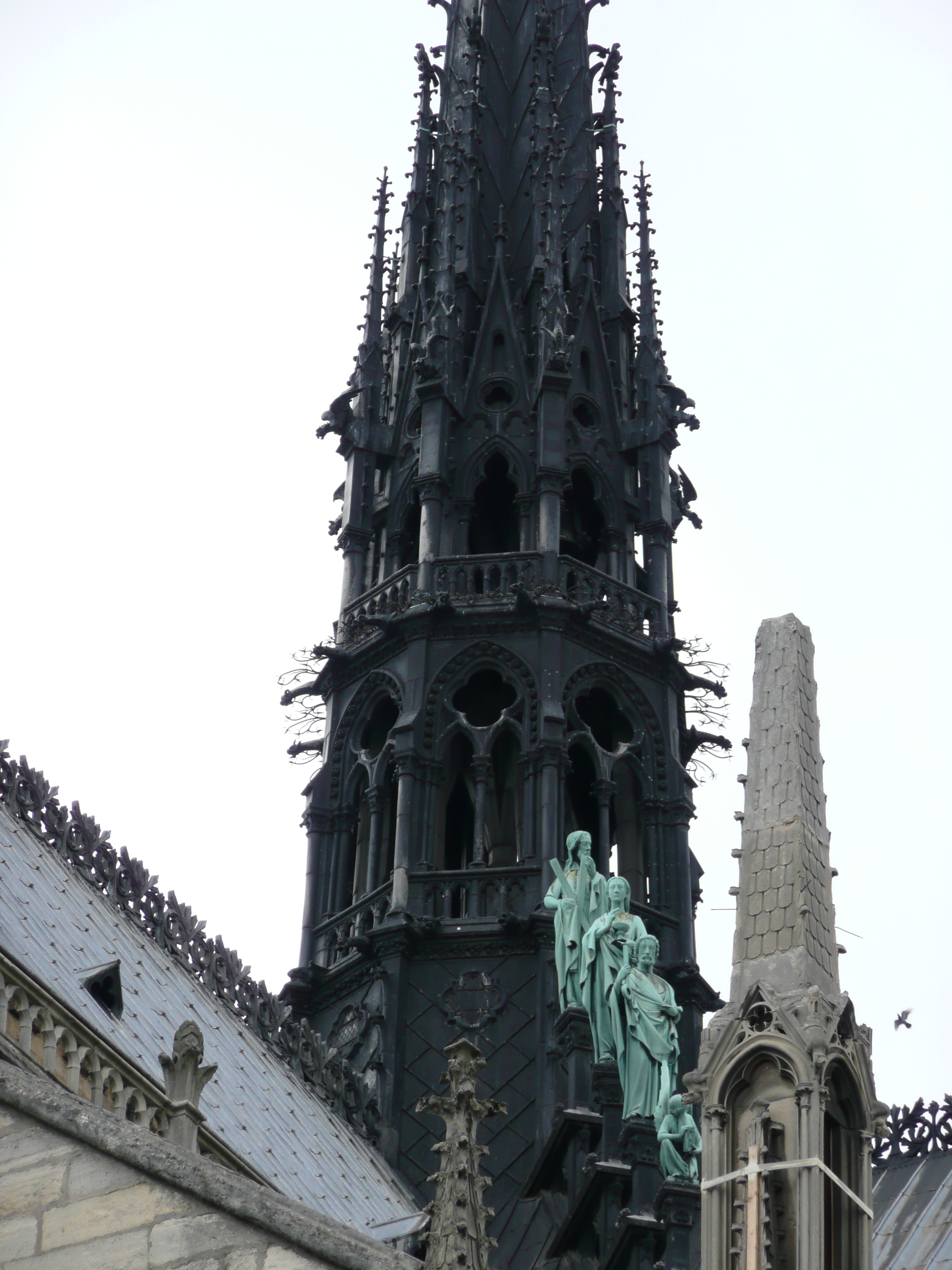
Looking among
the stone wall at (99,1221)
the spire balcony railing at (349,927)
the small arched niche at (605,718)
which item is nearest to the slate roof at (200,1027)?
the spire balcony railing at (349,927)

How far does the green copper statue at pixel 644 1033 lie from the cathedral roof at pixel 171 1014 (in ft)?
10.1

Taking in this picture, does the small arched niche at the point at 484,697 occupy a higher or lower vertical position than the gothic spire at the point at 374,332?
lower

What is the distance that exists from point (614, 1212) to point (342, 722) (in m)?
10.9

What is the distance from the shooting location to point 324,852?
36406 mm

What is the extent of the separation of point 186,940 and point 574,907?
4.78 metres

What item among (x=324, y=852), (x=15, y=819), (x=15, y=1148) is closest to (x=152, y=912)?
(x=15, y=819)

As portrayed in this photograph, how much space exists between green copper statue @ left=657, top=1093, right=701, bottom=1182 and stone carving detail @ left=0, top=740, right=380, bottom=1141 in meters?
5.69

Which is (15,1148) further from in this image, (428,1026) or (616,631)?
(616,631)

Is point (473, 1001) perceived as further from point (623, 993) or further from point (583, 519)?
point (583, 519)

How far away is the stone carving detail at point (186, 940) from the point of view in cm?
2988

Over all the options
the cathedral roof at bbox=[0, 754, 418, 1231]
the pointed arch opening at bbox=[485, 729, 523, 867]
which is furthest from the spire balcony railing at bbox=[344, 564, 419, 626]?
the cathedral roof at bbox=[0, 754, 418, 1231]

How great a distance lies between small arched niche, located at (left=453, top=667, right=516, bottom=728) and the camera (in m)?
36.6

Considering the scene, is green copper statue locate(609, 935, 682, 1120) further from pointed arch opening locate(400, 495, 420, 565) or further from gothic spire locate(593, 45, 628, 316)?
gothic spire locate(593, 45, 628, 316)

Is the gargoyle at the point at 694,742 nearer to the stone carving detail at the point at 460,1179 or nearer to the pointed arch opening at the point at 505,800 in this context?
the pointed arch opening at the point at 505,800
